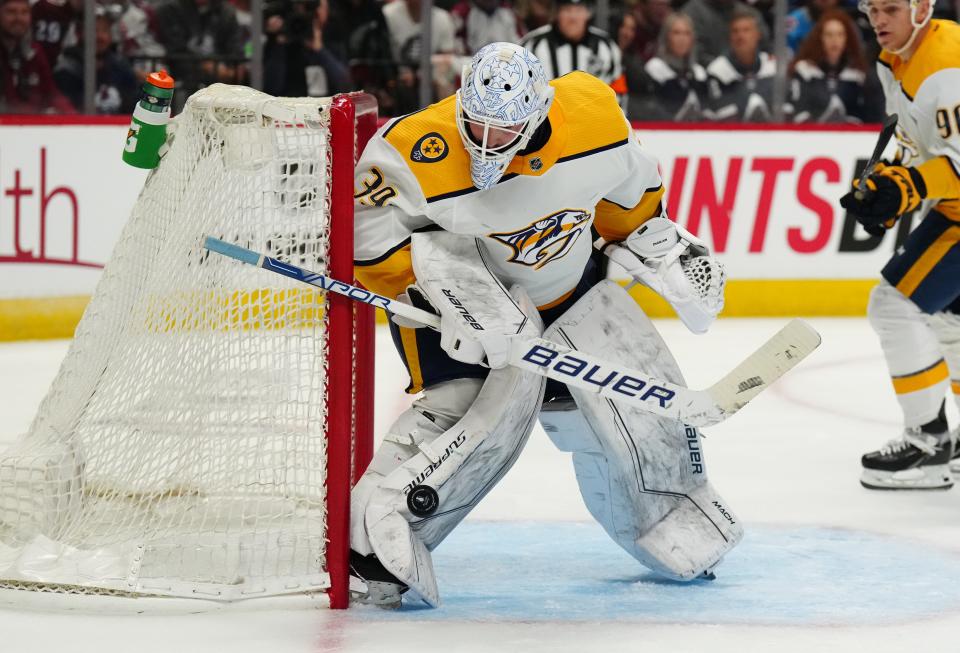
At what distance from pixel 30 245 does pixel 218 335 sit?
2.84 m

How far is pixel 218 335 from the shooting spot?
2.55 m

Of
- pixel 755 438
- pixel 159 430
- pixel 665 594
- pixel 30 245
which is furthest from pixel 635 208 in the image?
pixel 30 245

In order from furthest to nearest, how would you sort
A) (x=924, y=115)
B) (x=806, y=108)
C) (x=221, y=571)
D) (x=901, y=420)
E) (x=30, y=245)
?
1. (x=806, y=108)
2. (x=30, y=245)
3. (x=901, y=420)
4. (x=924, y=115)
5. (x=221, y=571)

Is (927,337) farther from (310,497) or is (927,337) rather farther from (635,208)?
(310,497)

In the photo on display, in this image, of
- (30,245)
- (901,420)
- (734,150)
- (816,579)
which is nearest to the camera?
(816,579)

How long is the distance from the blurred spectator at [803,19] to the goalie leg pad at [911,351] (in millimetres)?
3016

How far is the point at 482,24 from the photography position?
610 centimetres

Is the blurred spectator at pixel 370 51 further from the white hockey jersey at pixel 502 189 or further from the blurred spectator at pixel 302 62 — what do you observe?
the white hockey jersey at pixel 502 189

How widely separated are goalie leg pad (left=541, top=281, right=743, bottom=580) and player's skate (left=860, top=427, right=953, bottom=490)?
0.97m

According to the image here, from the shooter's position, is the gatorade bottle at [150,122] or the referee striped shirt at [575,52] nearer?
the gatorade bottle at [150,122]

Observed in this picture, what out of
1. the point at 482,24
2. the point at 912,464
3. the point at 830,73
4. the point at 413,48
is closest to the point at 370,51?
the point at 413,48

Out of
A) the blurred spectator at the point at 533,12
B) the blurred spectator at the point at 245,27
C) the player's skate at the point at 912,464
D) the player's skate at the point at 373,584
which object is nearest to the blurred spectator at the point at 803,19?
the blurred spectator at the point at 533,12

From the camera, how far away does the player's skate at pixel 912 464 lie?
3.54 metres

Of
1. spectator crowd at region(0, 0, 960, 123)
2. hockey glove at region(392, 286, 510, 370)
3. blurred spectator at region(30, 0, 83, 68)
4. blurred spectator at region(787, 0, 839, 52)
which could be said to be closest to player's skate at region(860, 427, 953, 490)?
hockey glove at region(392, 286, 510, 370)
